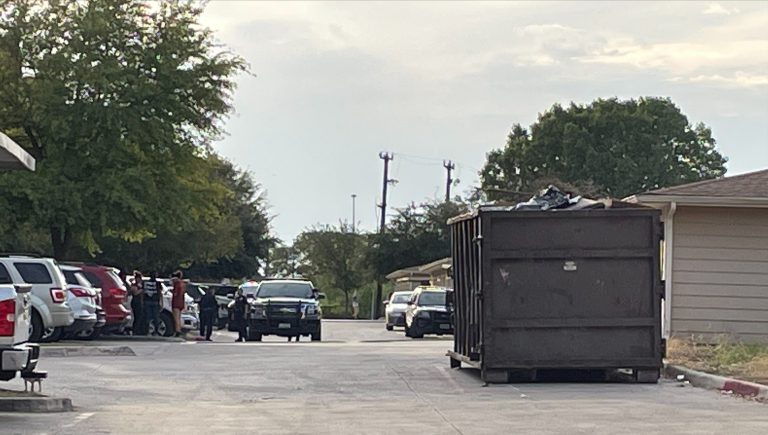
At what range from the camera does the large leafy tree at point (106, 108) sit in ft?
107

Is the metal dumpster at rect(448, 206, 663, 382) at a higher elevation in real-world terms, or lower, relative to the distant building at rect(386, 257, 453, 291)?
lower

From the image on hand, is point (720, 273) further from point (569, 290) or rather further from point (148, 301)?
point (148, 301)

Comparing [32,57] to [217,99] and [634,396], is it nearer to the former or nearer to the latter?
[217,99]

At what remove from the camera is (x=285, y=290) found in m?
35.0

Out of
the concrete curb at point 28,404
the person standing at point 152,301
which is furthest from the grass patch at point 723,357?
the person standing at point 152,301

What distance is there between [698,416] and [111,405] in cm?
661

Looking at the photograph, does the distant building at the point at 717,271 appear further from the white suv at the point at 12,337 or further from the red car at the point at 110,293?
the white suv at the point at 12,337

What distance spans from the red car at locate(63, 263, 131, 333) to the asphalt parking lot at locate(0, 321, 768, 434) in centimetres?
698

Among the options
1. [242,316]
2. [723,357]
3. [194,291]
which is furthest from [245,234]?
[723,357]

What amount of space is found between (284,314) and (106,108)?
6.84 m

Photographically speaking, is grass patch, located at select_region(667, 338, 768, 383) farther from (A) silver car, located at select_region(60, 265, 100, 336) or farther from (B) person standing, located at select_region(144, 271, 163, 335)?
(B) person standing, located at select_region(144, 271, 163, 335)

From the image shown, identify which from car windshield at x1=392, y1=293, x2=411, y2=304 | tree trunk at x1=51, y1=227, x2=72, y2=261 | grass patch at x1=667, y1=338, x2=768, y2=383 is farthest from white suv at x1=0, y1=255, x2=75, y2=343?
car windshield at x1=392, y1=293, x2=411, y2=304

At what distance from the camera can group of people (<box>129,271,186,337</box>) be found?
108 ft

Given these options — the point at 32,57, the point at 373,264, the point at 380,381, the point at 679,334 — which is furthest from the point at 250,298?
the point at 373,264
